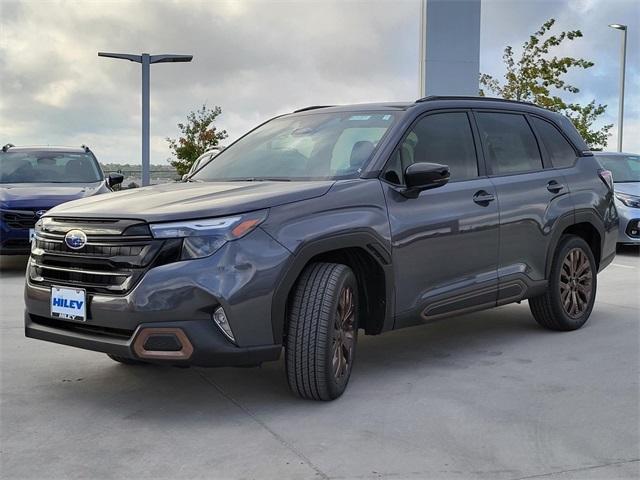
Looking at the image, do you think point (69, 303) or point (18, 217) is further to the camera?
point (18, 217)

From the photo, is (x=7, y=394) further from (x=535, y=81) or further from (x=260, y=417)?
(x=535, y=81)

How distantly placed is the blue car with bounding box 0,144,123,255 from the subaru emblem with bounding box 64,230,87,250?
5494 mm

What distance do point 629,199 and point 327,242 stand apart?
28.1 ft

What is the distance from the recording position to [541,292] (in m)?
6.00

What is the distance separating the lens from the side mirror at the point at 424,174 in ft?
15.4

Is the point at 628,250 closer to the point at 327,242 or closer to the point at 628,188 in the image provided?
the point at 628,188

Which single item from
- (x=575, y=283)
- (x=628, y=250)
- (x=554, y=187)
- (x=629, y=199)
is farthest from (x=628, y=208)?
(x=554, y=187)

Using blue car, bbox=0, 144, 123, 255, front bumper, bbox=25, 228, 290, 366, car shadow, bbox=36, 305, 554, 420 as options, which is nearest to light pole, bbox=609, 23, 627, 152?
blue car, bbox=0, 144, 123, 255

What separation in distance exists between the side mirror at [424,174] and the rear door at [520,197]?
91 centimetres

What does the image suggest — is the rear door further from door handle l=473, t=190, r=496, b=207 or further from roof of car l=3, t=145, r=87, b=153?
roof of car l=3, t=145, r=87, b=153

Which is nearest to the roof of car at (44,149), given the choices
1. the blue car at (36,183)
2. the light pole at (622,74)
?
the blue car at (36,183)

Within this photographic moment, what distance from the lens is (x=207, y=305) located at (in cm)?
392

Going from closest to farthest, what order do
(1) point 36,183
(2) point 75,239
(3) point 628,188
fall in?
(2) point 75,239 < (1) point 36,183 < (3) point 628,188

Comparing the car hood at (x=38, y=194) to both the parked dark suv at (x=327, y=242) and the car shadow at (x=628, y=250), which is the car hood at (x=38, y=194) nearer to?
the parked dark suv at (x=327, y=242)
